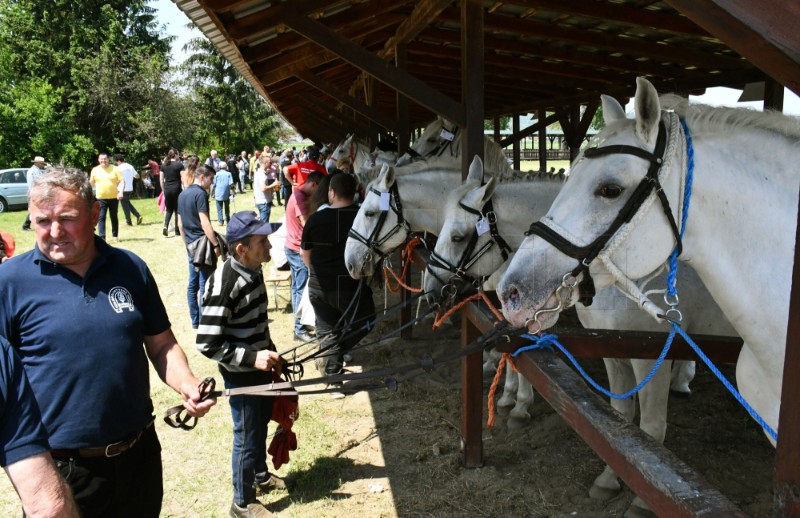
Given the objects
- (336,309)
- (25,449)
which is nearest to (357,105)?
(336,309)

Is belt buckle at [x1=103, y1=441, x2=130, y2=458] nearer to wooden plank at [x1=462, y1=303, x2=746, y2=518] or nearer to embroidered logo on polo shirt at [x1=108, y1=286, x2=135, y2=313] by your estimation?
embroidered logo on polo shirt at [x1=108, y1=286, x2=135, y2=313]

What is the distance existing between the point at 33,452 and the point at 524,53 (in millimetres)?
6256

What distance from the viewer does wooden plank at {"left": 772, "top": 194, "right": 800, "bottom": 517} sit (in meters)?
1.18

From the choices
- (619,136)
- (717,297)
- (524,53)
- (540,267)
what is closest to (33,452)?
(540,267)

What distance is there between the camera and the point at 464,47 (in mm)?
4062

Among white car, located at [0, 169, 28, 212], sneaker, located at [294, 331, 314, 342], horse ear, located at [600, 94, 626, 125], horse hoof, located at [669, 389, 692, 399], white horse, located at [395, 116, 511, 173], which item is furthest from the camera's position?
white car, located at [0, 169, 28, 212]

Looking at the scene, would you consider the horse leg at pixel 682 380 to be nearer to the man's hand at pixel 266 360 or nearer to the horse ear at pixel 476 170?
the horse ear at pixel 476 170

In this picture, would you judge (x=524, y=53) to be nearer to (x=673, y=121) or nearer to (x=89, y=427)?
(x=673, y=121)

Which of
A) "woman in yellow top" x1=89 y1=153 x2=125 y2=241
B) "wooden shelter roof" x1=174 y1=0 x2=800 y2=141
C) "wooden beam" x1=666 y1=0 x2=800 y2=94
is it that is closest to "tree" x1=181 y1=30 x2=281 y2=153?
"woman in yellow top" x1=89 y1=153 x2=125 y2=241

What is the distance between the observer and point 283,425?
3787mm

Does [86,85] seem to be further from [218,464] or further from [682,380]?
[682,380]

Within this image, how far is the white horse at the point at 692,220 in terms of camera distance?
1.81m

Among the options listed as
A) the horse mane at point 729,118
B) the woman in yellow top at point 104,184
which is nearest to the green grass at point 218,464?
the horse mane at point 729,118

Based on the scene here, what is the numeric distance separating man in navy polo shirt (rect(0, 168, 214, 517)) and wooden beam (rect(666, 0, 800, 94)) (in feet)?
7.09
